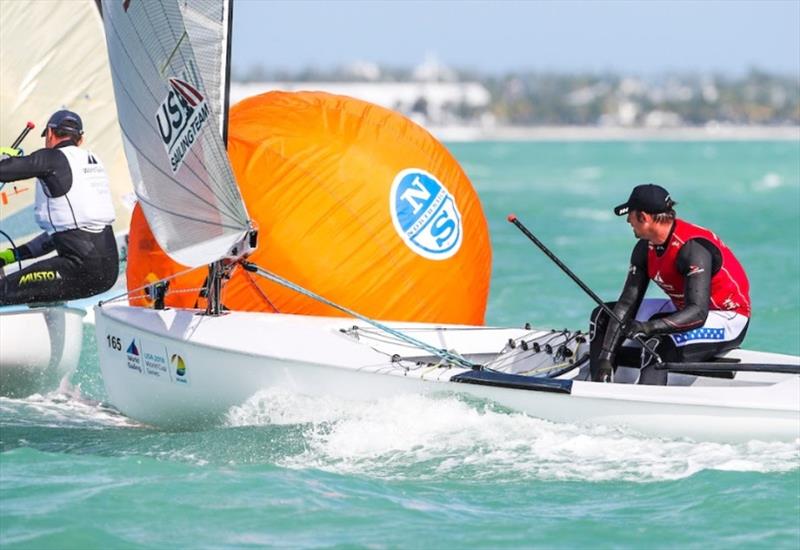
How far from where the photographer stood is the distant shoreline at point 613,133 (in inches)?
5044

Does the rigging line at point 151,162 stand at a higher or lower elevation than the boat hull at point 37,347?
higher

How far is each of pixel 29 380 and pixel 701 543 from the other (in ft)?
12.7

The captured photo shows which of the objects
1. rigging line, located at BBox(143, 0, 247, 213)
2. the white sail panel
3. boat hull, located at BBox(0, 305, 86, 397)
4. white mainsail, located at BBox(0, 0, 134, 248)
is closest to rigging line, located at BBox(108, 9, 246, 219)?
rigging line, located at BBox(143, 0, 247, 213)

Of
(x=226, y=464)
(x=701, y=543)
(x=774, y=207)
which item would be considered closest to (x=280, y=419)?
(x=226, y=464)

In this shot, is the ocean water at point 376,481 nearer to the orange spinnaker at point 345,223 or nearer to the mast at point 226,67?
the orange spinnaker at point 345,223

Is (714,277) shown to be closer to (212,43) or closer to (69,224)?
(212,43)

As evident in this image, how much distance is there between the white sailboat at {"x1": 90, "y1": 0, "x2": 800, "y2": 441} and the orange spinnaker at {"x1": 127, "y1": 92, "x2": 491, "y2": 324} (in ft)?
1.40

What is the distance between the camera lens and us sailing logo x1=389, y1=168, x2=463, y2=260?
25.5 feet

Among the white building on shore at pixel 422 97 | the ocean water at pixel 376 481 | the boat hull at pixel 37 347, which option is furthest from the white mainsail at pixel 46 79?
the white building on shore at pixel 422 97

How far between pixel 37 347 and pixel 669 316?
10.7 feet

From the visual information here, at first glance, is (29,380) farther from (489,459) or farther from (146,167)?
(489,459)

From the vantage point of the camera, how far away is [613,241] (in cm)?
1862

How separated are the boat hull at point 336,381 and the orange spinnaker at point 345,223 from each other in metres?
0.41

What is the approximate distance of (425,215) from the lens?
784cm
